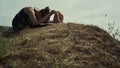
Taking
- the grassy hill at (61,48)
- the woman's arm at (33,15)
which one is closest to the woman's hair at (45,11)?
the woman's arm at (33,15)

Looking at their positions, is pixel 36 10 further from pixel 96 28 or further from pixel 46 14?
pixel 96 28

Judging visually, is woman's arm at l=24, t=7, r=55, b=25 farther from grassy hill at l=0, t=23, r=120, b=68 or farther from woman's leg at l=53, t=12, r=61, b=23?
grassy hill at l=0, t=23, r=120, b=68

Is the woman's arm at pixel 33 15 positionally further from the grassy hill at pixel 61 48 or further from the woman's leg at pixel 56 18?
the grassy hill at pixel 61 48

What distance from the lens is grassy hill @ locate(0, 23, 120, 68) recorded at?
8.67 m

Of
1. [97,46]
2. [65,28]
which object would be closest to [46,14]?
[65,28]

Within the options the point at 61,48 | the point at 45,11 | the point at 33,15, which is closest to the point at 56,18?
the point at 45,11

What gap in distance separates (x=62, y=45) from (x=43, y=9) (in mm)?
2540

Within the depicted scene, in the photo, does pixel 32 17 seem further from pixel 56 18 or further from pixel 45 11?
pixel 56 18

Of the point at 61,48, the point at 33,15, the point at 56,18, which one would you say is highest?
the point at 33,15

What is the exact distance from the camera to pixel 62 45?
961 centimetres

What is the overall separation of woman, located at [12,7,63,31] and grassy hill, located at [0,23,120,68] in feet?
1.24

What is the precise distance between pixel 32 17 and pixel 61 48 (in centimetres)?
221

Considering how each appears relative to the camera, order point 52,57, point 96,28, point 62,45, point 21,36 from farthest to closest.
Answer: point 96,28 → point 21,36 → point 62,45 → point 52,57

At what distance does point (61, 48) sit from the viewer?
9.44m
